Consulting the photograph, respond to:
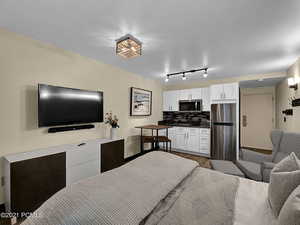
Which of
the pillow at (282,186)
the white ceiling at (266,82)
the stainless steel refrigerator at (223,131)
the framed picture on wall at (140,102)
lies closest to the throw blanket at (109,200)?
the pillow at (282,186)

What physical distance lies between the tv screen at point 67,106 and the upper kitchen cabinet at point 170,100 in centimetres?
279

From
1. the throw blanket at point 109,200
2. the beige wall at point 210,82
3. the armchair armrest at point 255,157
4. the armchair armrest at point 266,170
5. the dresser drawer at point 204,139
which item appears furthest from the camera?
the dresser drawer at point 204,139

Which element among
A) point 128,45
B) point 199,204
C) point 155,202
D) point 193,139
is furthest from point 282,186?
point 193,139

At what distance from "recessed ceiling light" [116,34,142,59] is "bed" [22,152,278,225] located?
63.6 inches

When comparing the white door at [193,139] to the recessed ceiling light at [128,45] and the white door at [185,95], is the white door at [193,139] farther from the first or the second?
the recessed ceiling light at [128,45]

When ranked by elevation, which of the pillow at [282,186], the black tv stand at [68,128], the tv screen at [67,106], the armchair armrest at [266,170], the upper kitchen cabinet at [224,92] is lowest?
the armchair armrest at [266,170]

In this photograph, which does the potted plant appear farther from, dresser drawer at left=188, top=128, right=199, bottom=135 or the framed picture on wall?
dresser drawer at left=188, top=128, right=199, bottom=135

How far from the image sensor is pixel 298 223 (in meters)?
0.62

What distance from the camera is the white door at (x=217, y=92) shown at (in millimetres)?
3938

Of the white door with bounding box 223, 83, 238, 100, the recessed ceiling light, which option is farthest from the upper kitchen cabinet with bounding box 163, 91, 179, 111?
the recessed ceiling light

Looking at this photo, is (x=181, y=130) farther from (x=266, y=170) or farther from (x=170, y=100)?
(x=266, y=170)

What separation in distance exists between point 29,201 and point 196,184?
2059 mm

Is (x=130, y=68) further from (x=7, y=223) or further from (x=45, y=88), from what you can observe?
(x=7, y=223)

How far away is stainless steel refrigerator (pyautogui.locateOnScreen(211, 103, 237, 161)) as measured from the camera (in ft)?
12.2
